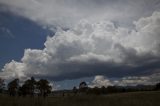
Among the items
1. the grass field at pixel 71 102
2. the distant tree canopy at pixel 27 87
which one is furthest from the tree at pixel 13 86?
the grass field at pixel 71 102

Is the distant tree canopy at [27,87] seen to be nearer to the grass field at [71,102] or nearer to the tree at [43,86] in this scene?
the tree at [43,86]

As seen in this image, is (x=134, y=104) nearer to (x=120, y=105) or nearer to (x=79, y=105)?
(x=120, y=105)

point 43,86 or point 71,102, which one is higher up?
point 43,86

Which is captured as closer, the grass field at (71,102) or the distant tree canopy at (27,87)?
the grass field at (71,102)

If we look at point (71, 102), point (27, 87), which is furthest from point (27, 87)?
point (71, 102)

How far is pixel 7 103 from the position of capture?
50.1 ft

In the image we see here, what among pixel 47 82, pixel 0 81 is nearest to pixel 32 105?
pixel 0 81

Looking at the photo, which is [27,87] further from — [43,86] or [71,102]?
[71,102]

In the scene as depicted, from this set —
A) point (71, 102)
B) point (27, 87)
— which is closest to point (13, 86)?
point (27, 87)

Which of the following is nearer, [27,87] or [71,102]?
[71,102]

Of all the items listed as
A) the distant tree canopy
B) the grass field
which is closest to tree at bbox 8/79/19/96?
the distant tree canopy

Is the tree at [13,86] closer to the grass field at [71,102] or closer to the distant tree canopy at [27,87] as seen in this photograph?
the distant tree canopy at [27,87]

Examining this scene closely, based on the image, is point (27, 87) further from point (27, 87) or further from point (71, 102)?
point (71, 102)

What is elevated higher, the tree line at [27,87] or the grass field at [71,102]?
the tree line at [27,87]
